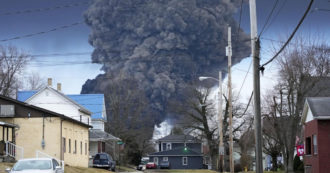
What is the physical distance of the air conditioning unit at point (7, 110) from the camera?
41.4 metres

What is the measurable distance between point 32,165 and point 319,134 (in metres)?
20.3

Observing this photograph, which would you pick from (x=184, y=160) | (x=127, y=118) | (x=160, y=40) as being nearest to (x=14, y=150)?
(x=127, y=118)

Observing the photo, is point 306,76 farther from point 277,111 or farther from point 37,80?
point 37,80

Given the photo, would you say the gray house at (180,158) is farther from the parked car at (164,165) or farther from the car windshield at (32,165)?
the car windshield at (32,165)

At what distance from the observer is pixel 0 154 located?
37750 millimetres

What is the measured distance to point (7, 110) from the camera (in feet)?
136

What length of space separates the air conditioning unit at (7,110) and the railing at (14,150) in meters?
2.53

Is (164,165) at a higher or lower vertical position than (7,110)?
lower

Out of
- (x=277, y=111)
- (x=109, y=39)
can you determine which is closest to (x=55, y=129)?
(x=277, y=111)

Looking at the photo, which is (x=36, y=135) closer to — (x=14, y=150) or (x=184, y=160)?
(x=14, y=150)

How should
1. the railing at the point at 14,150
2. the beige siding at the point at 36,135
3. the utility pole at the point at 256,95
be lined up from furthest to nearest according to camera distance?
the beige siding at the point at 36,135 → the railing at the point at 14,150 → the utility pole at the point at 256,95

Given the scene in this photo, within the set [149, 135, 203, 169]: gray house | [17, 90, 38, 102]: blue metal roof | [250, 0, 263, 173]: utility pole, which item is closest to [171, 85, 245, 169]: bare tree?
[17, 90, 38, 102]: blue metal roof

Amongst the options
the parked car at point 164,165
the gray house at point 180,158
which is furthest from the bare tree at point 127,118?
the gray house at point 180,158

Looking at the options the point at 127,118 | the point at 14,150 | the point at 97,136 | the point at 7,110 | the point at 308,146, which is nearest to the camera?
the point at 14,150
